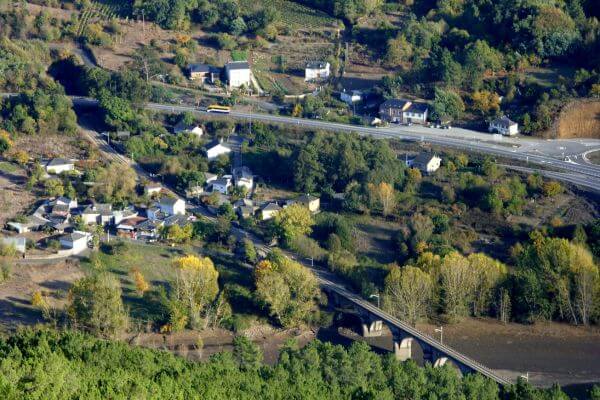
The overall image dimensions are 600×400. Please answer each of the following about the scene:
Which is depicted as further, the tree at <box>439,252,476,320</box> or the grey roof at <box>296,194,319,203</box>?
the grey roof at <box>296,194,319,203</box>

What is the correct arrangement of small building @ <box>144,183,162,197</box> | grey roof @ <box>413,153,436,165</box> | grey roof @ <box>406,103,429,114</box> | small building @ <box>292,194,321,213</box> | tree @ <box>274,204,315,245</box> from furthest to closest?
grey roof @ <box>406,103,429,114</box> < grey roof @ <box>413,153,436,165</box> < small building @ <box>144,183,162,197</box> < small building @ <box>292,194,321,213</box> < tree @ <box>274,204,315,245</box>

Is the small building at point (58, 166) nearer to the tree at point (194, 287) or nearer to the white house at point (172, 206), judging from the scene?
the white house at point (172, 206)

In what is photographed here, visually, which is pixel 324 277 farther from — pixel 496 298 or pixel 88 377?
pixel 88 377

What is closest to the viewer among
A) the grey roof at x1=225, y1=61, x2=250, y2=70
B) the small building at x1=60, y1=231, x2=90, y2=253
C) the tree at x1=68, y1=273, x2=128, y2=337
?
the tree at x1=68, y1=273, x2=128, y2=337

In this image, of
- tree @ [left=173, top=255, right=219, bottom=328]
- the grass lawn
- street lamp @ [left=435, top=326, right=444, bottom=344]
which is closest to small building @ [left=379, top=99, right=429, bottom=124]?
the grass lawn

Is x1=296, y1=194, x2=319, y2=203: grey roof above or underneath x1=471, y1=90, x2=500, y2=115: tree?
underneath

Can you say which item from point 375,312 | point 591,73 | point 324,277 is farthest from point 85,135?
point 591,73

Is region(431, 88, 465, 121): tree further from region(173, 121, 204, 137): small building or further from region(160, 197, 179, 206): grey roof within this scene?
region(160, 197, 179, 206): grey roof
